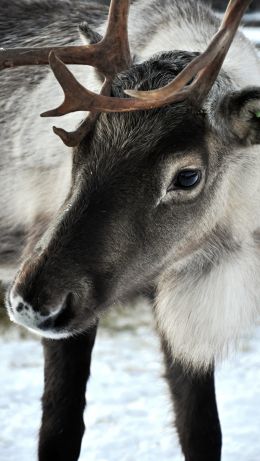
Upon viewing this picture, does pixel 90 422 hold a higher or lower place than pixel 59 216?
lower

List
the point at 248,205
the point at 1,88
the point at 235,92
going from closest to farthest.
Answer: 1. the point at 235,92
2. the point at 248,205
3. the point at 1,88

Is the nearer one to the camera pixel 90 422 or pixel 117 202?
pixel 117 202

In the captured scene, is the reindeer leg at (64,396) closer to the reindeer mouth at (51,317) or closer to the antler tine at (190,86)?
the reindeer mouth at (51,317)

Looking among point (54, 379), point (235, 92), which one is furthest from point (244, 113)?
point (54, 379)

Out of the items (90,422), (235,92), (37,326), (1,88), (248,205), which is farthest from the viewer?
(90,422)

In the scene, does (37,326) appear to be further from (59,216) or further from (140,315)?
(140,315)

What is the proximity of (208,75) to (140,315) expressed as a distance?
311 cm

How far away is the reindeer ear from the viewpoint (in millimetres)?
2895

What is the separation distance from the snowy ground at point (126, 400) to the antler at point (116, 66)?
1.27 meters

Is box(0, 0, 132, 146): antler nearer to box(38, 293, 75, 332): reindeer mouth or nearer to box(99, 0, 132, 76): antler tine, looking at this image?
box(99, 0, 132, 76): antler tine

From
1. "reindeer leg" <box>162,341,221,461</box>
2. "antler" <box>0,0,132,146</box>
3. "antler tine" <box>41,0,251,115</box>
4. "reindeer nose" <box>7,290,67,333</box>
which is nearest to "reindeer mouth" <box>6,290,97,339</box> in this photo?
"reindeer nose" <box>7,290,67,333</box>

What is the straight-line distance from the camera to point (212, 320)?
3.54 m

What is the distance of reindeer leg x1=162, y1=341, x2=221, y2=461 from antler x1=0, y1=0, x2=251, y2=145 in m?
1.28

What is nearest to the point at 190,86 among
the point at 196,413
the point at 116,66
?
the point at 116,66
